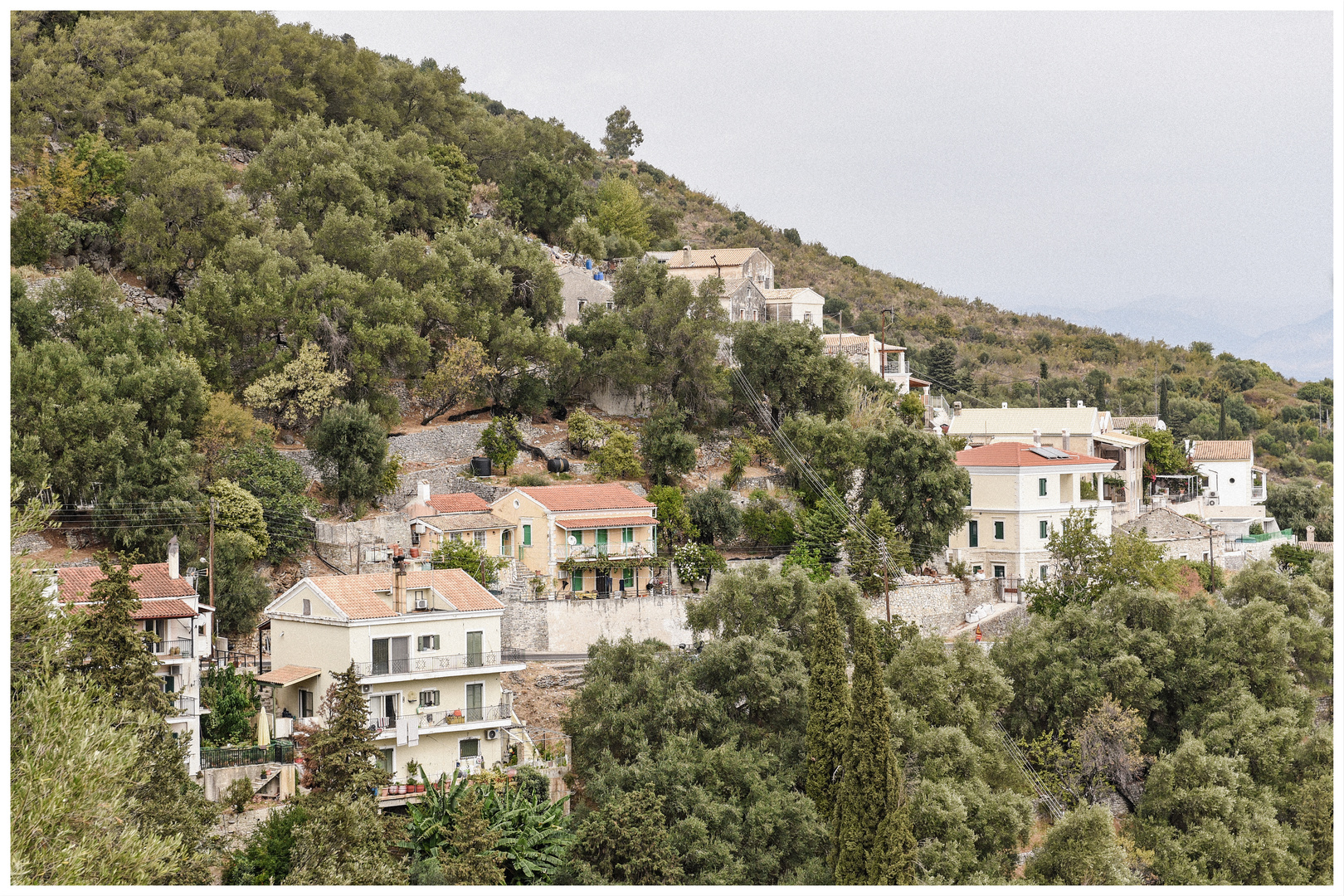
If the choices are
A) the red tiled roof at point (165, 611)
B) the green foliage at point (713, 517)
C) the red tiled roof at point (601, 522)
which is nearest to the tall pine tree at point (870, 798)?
the red tiled roof at point (601, 522)

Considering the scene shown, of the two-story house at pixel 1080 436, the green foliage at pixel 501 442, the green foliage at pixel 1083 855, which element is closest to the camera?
the green foliage at pixel 1083 855

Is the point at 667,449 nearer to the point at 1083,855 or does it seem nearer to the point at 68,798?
the point at 1083,855

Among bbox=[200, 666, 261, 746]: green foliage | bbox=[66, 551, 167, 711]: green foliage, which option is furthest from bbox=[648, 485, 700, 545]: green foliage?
bbox=[66, 551, 167, 711]: green foliage

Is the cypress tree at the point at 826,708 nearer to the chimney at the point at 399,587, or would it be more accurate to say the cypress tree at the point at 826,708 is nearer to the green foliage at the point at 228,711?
the chimney at the point at 399,587

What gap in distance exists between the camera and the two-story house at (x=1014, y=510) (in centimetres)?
4509

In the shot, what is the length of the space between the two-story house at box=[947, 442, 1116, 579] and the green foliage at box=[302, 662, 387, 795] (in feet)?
81.8

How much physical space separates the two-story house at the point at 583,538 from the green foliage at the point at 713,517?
133 inches

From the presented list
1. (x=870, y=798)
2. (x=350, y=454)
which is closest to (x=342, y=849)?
(x=870, y=798)

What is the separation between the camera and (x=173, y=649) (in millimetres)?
29016

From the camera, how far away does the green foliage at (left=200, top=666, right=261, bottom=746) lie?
29703mm

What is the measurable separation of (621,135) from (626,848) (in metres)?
98.4

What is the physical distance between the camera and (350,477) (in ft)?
135

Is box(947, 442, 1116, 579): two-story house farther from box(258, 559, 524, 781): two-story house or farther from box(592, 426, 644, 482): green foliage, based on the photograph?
box(258, 559, 524, 781): two-story house

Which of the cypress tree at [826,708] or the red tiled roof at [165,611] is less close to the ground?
the red tiled roof at [165,611]
